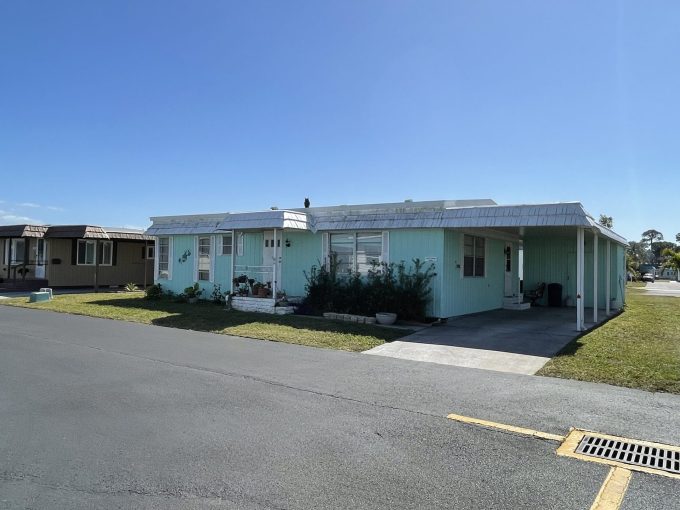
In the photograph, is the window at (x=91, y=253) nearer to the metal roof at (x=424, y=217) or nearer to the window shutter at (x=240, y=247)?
the metal roof at (x=424, y=217)

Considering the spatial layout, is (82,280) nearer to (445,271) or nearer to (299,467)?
(445,271)

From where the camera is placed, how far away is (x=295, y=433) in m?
5.04

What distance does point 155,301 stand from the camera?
1911 centimetres

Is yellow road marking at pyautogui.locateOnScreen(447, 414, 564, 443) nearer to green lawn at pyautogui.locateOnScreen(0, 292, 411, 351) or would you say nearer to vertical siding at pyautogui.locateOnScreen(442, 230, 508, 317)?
green lawn at pyautogui.locateOnScreen(0, 292, 411, 351)

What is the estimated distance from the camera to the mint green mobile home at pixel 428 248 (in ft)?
43.0

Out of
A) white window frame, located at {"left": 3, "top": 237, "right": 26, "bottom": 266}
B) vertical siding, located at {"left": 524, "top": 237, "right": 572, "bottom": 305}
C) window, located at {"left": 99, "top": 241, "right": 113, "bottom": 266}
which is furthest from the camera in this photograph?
window, located at {"left": 99, "top": 241, "right": 113, "bottom": 266}

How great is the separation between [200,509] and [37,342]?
8.57 m

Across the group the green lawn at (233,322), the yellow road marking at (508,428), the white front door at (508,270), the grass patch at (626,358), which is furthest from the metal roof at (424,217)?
the yellow road marking at (508,428)

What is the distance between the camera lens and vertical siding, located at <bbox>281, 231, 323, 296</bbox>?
52.8ft

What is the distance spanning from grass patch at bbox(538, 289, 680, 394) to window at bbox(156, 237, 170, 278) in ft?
51.6

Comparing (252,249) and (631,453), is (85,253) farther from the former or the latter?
(631,453)

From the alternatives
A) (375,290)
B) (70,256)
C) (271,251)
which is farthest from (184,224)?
(70,256)

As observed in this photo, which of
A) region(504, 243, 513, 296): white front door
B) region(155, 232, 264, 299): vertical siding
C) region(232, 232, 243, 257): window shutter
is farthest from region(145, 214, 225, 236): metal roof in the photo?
region(504, 243, 513, 296): white front door

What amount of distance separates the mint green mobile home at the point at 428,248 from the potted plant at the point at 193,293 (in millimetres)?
356
